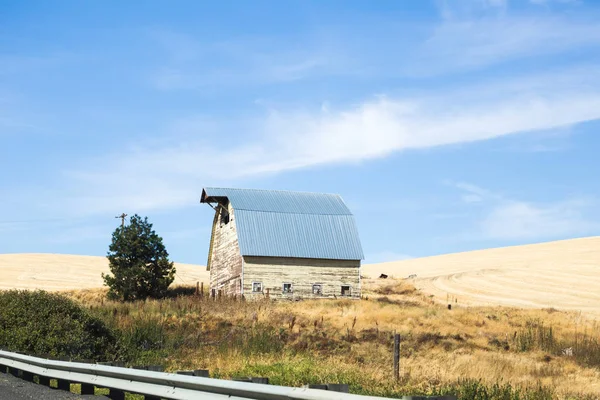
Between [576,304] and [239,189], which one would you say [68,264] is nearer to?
[239,189]

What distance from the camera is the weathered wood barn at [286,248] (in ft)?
153

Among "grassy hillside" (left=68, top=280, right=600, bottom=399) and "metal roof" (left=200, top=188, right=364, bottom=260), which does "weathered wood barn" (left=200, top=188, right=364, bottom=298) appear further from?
"grassy hillside" (left=68, top=280, right=600, bottom=399)

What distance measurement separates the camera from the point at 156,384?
913cm

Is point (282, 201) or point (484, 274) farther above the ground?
point (282, 201)

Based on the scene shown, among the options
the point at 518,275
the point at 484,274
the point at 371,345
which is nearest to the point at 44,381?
the point at 371,345

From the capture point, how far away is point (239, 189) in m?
52.3

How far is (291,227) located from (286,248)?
5.67 feet

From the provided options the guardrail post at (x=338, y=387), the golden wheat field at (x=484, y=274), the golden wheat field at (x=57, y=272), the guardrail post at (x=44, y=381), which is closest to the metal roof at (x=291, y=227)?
the golden wheat field at (x=484, y=274)

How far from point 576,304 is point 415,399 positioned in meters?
50.3

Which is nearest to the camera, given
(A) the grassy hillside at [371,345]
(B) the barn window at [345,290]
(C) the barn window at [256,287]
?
(A) the grassy hillside at [371,345]

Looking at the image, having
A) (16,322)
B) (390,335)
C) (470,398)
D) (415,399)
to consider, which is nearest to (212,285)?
(390,335)

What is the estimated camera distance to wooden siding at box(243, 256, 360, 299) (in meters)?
46.5

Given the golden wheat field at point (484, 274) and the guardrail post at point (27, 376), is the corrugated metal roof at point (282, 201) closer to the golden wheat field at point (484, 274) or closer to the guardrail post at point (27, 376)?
the golden wheat field at point (484, 274)

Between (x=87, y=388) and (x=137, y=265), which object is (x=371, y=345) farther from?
(x=137, y=265)
